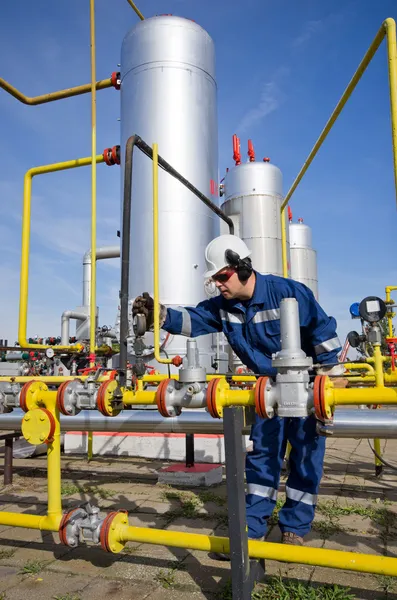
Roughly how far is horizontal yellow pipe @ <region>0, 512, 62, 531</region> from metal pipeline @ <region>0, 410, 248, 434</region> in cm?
40

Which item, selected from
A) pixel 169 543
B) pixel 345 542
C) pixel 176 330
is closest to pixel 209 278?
pixel 176 330

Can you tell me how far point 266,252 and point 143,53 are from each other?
3011 mm

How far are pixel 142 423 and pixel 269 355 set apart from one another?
0.71 meters

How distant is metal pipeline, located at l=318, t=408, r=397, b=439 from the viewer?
5.29 feet

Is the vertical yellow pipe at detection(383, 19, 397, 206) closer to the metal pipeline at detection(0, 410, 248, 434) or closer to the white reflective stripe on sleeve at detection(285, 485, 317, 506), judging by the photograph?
the metal pipeline at detection(0, 410, 248, 434)

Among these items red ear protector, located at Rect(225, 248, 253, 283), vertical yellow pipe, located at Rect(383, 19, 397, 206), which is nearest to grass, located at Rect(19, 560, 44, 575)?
red ear protector, located at Rect(225, 248, 253, 283)

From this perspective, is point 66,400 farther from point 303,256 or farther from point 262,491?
point 303,256

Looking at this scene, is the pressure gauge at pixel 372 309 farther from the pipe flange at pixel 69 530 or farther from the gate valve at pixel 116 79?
the gate valve at pixel 116 79

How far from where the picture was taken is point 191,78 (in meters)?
4.81

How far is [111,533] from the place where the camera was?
5.97 ft

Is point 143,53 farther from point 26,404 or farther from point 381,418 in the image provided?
point 381,418

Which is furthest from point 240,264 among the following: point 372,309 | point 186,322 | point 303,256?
point 303,256

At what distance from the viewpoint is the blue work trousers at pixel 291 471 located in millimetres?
2275

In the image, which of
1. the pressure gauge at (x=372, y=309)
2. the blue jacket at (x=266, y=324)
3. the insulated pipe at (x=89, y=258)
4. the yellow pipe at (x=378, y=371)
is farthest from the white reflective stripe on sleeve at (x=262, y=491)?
the insulated pipe at (x=89, y=258)
